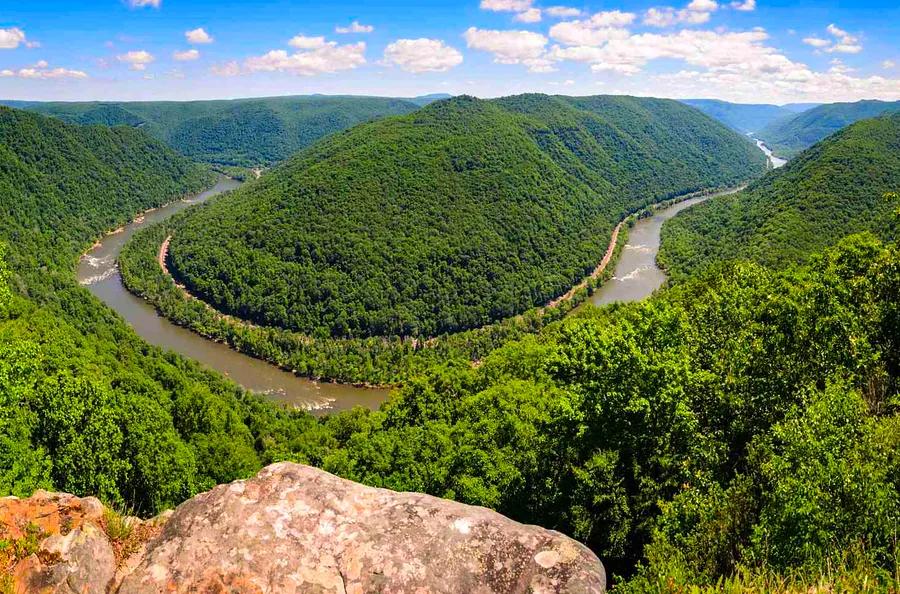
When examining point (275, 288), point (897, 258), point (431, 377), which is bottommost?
point (275, 288)

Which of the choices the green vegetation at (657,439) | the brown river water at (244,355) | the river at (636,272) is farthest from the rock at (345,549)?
the river at (636,272)

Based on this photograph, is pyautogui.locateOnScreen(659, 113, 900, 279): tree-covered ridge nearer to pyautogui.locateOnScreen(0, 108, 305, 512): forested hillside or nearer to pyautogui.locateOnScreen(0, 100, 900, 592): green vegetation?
pyautogui.locateOnScreen(0, 100, 900, 592): green vegetation

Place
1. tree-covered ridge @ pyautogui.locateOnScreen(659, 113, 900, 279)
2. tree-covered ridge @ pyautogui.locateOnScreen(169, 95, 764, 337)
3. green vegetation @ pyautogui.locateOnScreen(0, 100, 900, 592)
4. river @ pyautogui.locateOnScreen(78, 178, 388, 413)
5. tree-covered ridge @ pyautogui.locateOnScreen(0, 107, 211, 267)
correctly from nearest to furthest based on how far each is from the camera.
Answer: green vegetation @ pyautogui.locateOnScreen(0, 100, 900, 592) → river @ pyautogui.locateOnScreen(78, 178, 388, 413) → tree-covered ridge @ pyautogui.locateOnScreen(659, 113, 900, 279) → tree-covered ridge @ pyautogui.locateOnScreen(169, 95, 764, 337) → tree-covered ridge @ pyautogui.locateOnScreen(0, 107, 211, 267)

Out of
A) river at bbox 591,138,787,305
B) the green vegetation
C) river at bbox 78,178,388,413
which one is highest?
the green vegetation

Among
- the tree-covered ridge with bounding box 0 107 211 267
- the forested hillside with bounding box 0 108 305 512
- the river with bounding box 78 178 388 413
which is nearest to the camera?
the forested hillside with bounding box 0 108 305 512

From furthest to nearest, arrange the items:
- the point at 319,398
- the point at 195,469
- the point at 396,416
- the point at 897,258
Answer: the point at 319,398, the point at 396,416, the point at 195,469, the point at 897,258

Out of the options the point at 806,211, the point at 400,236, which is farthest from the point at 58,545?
the point at 806,211

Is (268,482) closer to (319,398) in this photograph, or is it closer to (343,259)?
(319,398)

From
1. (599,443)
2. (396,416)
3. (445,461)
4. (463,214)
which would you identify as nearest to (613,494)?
(599,443)

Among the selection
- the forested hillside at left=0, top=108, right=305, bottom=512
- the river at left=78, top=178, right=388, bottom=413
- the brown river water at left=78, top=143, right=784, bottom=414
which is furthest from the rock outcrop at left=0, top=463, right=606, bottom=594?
the river at left=78, top=178, right=388, bottom=413
